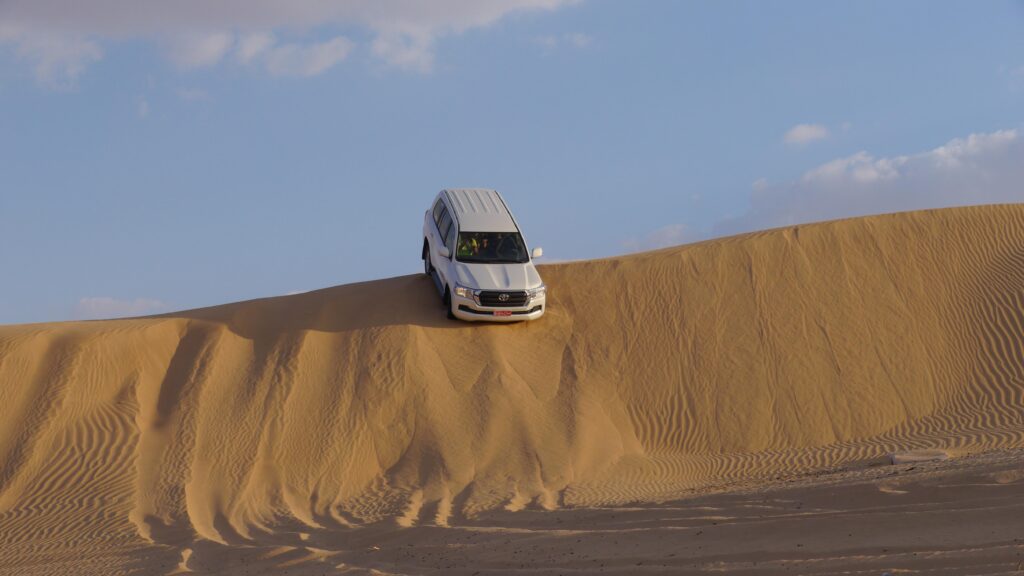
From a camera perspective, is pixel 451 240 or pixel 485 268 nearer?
pixel 485 268

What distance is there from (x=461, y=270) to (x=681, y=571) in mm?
11277

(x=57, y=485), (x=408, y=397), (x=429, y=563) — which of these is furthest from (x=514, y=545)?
(x=57, y=485)

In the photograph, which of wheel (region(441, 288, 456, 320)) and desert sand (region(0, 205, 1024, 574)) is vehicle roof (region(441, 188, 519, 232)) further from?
desert sand (region(0, 205, 1024, 574))

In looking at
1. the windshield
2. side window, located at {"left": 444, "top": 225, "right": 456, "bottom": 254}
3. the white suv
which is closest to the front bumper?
the white suv

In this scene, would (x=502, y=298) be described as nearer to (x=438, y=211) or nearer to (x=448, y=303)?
(x=448, y=303)

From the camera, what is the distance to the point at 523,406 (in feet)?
63.4

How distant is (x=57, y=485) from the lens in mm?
17797

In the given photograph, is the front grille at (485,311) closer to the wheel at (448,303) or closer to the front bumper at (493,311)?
the front bumper at (493,311)

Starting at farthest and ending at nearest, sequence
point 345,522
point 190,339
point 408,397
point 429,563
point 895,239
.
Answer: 1. point 895,239
2. point 190,339
3. point 408,397
4. point 345,522
5. point 429,563

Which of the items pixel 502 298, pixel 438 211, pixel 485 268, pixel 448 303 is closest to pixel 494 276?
pixel 485 268

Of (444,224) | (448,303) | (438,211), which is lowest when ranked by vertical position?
(448,303)

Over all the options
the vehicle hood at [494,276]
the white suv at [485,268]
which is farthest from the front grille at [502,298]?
the vehicle hood at [494,276]

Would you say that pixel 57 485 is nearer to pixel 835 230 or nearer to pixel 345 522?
pixel 345 522

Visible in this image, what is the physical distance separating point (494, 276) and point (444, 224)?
2121 mm
